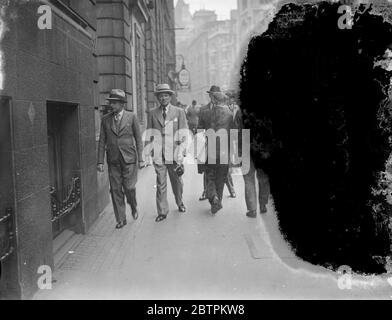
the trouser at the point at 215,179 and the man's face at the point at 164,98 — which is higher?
the man's face at the point at 164,98

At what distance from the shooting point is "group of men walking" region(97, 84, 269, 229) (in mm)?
6688

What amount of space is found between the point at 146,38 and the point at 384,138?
43.4 ft

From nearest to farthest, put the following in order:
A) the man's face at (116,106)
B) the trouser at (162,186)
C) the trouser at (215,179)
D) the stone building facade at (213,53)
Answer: the man's face at (116,106), the trouser at (162,186), the trouser at (215,179), the stone building facade at (213,53)

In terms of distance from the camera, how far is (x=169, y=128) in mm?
7191

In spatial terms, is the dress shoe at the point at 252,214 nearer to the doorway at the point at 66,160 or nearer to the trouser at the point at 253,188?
the trouser at the point at 253,188

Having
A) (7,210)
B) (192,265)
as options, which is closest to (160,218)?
(192,265)

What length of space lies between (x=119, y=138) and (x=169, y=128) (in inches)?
34.8

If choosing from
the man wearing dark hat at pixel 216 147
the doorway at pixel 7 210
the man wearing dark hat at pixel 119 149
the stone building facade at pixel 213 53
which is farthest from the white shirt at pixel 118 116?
the stone building facade at pixel 213 53

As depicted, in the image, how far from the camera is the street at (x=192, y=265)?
422cm

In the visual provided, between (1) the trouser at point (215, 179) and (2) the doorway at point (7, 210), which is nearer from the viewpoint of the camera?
(2) the doorway at point (7, 210)

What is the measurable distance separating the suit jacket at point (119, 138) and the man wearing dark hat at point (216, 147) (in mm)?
1276

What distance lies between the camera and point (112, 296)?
416 cm

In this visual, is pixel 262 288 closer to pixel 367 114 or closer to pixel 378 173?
pixel 378 173

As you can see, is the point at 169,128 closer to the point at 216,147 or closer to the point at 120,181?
the point at 216,147
